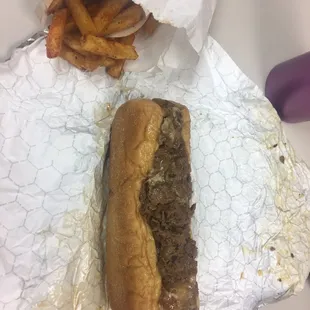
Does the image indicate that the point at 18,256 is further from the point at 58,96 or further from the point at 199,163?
the point at 199,163

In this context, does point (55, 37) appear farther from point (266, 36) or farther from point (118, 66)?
point (266, 36)

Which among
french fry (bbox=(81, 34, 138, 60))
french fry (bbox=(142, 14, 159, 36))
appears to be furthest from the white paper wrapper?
french fry (bbox=(81, 34, 138, 60))

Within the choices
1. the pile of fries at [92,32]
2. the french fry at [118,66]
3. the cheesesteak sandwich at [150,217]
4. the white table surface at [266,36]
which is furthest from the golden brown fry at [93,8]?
the white table surface at [266,36]

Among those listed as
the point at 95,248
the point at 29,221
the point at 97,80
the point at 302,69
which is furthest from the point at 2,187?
the point at 302,69

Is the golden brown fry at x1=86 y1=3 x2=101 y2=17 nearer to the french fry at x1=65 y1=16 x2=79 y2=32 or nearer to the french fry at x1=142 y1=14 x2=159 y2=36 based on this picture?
the french fry at x1=65 y1=16 x2=79 y2=32

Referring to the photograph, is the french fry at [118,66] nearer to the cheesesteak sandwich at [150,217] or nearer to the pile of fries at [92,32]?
the pile of fries at [92,32]
